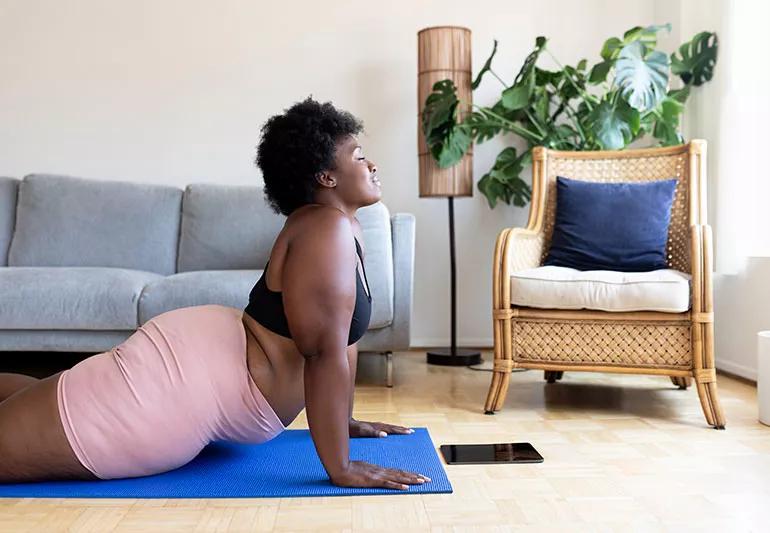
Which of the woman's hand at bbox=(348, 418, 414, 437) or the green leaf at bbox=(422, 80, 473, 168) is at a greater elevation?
the green leaf at bbox=(422, 80, 473, 168)

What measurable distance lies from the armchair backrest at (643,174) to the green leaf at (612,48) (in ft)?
1.63

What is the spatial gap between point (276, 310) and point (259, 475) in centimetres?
41

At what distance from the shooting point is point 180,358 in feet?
5.75

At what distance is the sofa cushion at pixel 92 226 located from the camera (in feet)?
11.7

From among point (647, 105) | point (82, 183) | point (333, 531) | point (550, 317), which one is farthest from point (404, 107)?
point (333, 531)

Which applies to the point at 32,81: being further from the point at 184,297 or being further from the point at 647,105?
the point at 647,105

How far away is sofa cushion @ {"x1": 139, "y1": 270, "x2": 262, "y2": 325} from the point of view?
2.97m

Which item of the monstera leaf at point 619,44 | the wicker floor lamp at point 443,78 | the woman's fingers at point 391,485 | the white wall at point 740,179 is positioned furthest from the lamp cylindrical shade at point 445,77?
the woman's fingers at point 391,485

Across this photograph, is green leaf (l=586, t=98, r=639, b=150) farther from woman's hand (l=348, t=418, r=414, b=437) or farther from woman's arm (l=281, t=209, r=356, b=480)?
woman's arm (l=281, t=209, r=356, b=480)

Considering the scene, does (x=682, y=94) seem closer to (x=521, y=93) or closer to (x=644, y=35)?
(x=644, y=35)

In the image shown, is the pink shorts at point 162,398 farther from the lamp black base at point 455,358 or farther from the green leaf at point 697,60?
the green leaf at point 697,60

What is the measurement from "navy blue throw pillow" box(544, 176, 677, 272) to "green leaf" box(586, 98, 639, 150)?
1.06 feet

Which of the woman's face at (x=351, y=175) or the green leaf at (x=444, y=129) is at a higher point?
the green leaf at (x=444, y=129)

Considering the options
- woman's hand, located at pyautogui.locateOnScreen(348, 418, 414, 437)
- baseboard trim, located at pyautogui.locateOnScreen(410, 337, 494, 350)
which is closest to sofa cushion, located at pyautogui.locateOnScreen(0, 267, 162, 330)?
woman's hand, located at pyautogui.locateOnScreen(348, 418, 414, 437)
